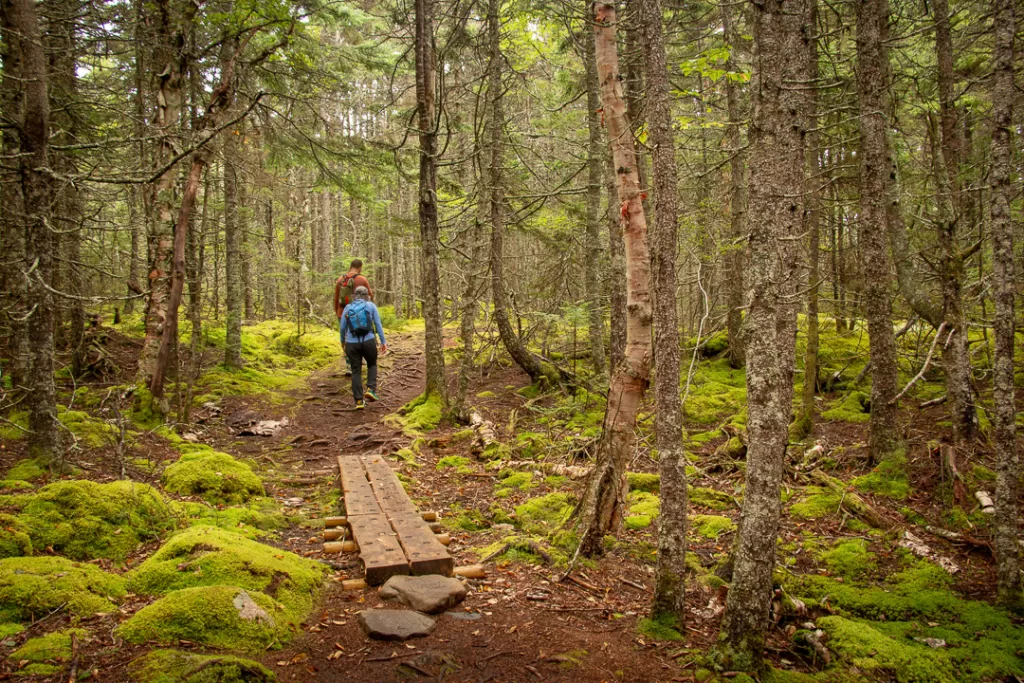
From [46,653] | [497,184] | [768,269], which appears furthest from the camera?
[497,184]

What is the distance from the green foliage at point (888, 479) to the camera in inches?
298

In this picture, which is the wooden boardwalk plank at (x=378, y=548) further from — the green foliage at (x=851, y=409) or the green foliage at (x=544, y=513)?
the green foliage at (x=851, y=409)

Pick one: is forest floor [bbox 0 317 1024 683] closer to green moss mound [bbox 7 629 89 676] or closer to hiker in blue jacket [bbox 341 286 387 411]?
green moss mound [bbox 7 629 89 676]

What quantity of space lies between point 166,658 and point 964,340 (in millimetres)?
8384

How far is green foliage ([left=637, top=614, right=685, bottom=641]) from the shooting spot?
456cm

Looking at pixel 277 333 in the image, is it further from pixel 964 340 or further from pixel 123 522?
pixel 964 340

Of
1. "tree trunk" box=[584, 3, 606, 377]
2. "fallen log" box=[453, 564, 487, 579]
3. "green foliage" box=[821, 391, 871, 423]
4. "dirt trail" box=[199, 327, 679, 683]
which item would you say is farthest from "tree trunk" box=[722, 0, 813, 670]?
"green foliage" box=[821, 391, 871, 423]

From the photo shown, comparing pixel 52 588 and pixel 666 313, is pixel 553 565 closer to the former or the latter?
pixel 666 313

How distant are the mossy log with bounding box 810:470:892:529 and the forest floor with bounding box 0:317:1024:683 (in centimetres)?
2

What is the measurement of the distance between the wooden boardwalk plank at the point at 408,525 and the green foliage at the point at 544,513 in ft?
4.14

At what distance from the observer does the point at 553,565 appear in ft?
18.8

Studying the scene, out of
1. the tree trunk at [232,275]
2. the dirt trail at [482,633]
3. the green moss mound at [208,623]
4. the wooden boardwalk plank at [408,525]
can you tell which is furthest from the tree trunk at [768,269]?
the tree trunk at [232,275]

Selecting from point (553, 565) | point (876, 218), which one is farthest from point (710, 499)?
point (876, 218)

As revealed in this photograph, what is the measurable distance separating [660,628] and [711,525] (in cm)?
272
